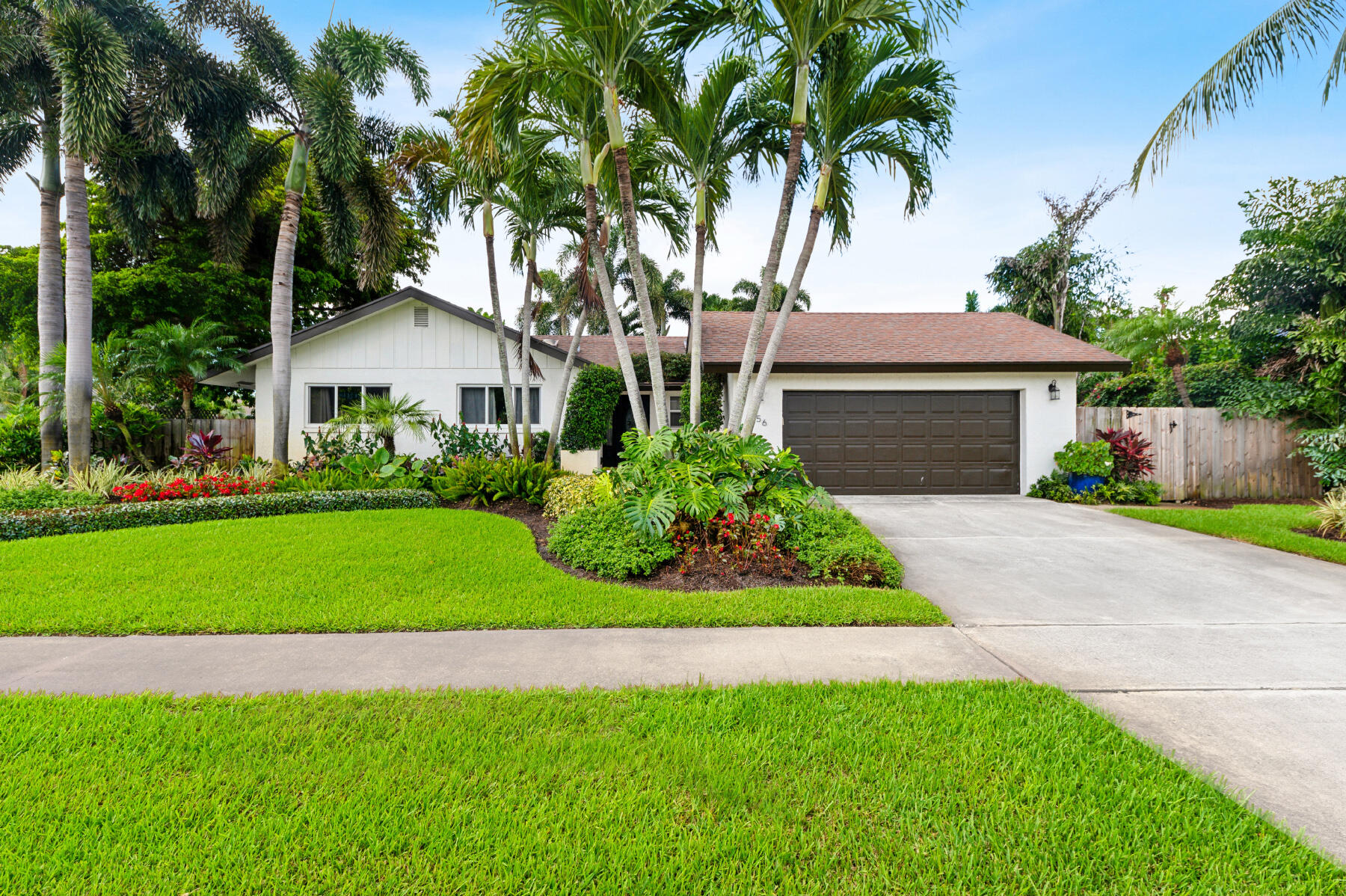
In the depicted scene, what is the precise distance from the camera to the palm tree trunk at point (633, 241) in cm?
631

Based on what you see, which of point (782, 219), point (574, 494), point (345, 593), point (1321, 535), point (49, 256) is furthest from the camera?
point (49, 256)

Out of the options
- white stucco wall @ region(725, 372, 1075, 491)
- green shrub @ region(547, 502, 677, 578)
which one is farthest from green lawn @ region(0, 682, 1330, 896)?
white stucco wall @ region(725, 372, 1075, 491)

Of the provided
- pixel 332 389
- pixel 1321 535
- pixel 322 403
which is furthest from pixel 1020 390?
pixel 322 403

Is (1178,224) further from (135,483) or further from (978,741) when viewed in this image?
(135,483)

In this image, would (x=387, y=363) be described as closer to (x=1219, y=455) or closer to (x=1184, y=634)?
(x=1184, y=634)

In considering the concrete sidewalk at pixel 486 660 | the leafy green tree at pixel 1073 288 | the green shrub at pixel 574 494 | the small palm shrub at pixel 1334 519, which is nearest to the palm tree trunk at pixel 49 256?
the green shrub at pixel 574 494

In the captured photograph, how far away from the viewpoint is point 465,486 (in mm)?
9953

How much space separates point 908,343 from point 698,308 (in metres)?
7.06

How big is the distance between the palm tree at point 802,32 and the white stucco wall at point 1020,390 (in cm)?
496

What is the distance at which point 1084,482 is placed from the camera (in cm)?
1108

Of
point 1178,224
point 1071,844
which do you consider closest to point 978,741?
point 1071,844

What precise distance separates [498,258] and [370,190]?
13.5ft

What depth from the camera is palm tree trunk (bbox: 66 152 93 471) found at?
408 inches

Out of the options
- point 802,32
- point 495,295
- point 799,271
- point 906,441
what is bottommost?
point 906,441
